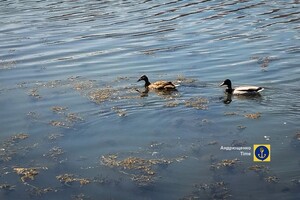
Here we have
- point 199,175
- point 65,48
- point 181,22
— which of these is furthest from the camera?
point 181,22

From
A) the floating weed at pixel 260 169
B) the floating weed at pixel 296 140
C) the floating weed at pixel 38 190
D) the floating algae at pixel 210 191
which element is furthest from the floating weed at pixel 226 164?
the floating weed at pixel 38 190

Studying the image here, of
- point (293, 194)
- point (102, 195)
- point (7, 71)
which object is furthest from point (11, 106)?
point (293, 194)

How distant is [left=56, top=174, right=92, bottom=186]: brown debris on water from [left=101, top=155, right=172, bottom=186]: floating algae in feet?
2.95

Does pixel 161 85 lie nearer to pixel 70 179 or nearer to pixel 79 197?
pixel 70 179

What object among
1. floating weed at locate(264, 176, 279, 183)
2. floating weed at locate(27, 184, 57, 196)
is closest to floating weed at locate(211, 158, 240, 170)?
floating weed at locate(264, 176, 279, 183)

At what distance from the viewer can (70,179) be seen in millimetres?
11766

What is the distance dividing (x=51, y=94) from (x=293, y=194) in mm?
10589

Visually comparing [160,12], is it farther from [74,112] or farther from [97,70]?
[74,112]

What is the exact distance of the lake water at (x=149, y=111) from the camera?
1147 cm

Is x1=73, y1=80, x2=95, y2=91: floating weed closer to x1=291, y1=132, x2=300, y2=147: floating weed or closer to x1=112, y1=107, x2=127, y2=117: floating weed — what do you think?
x1=112, y1=107, x2=127, y2=117: floating weed

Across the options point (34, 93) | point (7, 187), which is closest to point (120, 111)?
point (34, 93)

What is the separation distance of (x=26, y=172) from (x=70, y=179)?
1260mm

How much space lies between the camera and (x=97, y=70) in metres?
21.4

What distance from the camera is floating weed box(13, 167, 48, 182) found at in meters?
11.9
